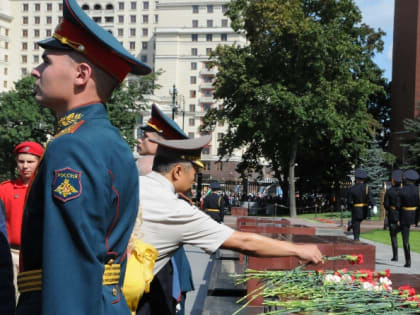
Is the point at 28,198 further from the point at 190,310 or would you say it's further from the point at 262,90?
the point at 262,90

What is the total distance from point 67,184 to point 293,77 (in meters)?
35.6

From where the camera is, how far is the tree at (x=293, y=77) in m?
35.6

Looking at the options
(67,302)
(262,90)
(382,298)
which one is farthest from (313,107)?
(67,302)

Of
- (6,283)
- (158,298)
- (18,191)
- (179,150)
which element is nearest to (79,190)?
(6,283)

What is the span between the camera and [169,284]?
4094 mm

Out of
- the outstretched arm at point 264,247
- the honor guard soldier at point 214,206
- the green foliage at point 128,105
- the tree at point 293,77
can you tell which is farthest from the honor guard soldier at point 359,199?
the green foliage at point 128,105

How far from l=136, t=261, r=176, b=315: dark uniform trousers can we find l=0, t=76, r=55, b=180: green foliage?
136 feet

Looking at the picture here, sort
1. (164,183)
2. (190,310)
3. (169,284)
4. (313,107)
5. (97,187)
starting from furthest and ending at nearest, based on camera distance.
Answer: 1. (313,107)
2. (190,310)
3. (169,284)
4. (164,183)
5. (97,187)

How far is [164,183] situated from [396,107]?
171 feet

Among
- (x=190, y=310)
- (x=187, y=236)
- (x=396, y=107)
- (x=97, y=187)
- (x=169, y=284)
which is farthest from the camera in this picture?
(x=396, y=107)

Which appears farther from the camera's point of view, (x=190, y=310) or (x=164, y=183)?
(x=190, y=310)

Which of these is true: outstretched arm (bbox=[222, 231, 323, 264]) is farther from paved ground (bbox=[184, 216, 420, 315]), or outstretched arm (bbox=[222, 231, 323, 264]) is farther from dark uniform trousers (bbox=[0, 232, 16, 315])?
paved ground (bbox=[184, 216, 420, 315])

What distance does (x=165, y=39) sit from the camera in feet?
335

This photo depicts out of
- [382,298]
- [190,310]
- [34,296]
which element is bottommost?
[190,310]
